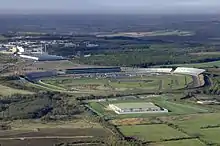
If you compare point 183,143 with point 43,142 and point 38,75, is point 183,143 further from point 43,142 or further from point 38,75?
point 38,75

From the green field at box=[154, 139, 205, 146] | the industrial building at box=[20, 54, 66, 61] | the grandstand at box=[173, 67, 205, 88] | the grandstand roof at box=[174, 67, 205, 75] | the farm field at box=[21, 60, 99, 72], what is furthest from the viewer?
the industrial building at box=[20, 54, 66, 61]

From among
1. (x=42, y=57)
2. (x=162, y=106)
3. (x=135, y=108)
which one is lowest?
(x=162, y=106)

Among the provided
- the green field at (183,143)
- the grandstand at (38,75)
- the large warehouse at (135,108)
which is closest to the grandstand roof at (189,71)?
the grandstand at (38,75)

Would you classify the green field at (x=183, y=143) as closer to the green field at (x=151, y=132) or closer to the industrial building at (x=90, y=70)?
the green field at (x=151, y=132)

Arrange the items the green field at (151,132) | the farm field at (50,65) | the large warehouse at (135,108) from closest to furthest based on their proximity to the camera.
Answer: the green field at (151,132) → the large warehouse at (135,108) → the farm field at (50,65)

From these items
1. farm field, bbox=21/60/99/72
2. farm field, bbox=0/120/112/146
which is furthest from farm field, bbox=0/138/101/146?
farm field, bbox=21/60/99/72

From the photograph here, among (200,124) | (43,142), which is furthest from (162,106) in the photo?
(43,142)

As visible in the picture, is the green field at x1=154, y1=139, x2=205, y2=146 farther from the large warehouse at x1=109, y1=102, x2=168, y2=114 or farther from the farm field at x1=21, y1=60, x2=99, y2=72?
the farm field at x1=21, y1=60, x2=99, y2=72
